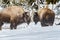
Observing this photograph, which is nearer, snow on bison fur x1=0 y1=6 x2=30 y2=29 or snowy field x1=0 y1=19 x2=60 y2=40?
snowy field x1=0 y1=19 x2=60 y2=40

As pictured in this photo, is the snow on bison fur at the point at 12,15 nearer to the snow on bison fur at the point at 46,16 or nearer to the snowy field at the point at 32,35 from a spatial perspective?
the snow on bison fur at the point at 46,16

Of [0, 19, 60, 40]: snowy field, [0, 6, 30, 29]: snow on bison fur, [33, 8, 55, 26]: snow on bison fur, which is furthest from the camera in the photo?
[33, 8, 55, 26]: snow on bison fur

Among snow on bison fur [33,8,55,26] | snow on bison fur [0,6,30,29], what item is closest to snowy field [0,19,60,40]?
snow on bison fur [0,6,30,29]

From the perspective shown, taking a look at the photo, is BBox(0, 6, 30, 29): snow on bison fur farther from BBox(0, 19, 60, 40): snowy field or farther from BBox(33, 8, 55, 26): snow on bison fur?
BBox(0, 19, 60, 40): snowy field

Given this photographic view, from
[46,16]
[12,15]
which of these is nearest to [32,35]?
[12,15]

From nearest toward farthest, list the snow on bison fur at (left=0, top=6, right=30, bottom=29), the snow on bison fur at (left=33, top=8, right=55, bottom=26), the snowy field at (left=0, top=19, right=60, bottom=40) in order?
the snowy field at (left=0, top=19, right=60, bottom=40) → the snow on bison fur at (left=0, top=6, right=30, bottom=29) → the snow on bison fur at (left=33, top=8, right=55, bottom=26)

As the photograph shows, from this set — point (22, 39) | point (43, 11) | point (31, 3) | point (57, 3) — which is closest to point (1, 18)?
point (43, 11)

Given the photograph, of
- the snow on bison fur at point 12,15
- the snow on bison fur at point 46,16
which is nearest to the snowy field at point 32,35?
the snow on bison fur at point 12,15

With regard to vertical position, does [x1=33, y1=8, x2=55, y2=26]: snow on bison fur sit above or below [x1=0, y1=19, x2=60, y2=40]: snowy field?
below

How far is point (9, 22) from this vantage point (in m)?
9.98

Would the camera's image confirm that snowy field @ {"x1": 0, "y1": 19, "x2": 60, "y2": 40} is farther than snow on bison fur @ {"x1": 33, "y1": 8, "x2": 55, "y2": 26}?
No

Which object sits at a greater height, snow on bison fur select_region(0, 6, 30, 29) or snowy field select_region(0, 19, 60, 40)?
snowy field select_region(0, 19, 60, 40)

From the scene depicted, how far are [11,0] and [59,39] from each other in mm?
15484

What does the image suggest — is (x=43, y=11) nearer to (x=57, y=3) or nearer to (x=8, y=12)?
(x=8, y=12)
